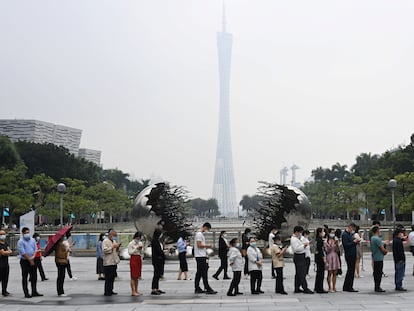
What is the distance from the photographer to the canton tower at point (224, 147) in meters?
168

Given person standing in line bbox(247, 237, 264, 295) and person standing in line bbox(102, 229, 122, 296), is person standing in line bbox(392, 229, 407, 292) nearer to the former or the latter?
person standing in line bbox(247, 237, 264, 295)

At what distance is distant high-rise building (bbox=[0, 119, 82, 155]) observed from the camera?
16700 centimetres

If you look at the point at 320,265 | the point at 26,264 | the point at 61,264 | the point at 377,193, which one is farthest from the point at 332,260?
the point at 377,193

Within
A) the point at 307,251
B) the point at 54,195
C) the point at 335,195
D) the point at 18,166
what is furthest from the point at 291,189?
the point at 335,195

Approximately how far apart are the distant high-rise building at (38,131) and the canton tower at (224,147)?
41336 mm

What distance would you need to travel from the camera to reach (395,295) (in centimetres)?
1344

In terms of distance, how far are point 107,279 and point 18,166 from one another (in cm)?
5166

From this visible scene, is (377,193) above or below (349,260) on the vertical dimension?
above

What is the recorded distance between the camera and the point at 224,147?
167375 mm

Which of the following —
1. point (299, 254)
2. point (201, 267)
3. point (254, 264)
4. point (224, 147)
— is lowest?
point (201, 267)

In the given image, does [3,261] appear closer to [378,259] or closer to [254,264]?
[254,264]

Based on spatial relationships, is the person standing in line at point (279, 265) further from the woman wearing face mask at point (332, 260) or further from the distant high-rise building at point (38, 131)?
the distant high-rise building at point (38, 131)

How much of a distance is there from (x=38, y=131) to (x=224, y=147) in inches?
2220

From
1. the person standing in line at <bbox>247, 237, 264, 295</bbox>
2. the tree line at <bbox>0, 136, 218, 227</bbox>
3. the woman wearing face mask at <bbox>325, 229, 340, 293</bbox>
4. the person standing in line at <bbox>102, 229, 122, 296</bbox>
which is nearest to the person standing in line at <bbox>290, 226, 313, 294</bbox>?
the woman wearing face mask at <bbox>325, 229, 340, 293</bbox>
